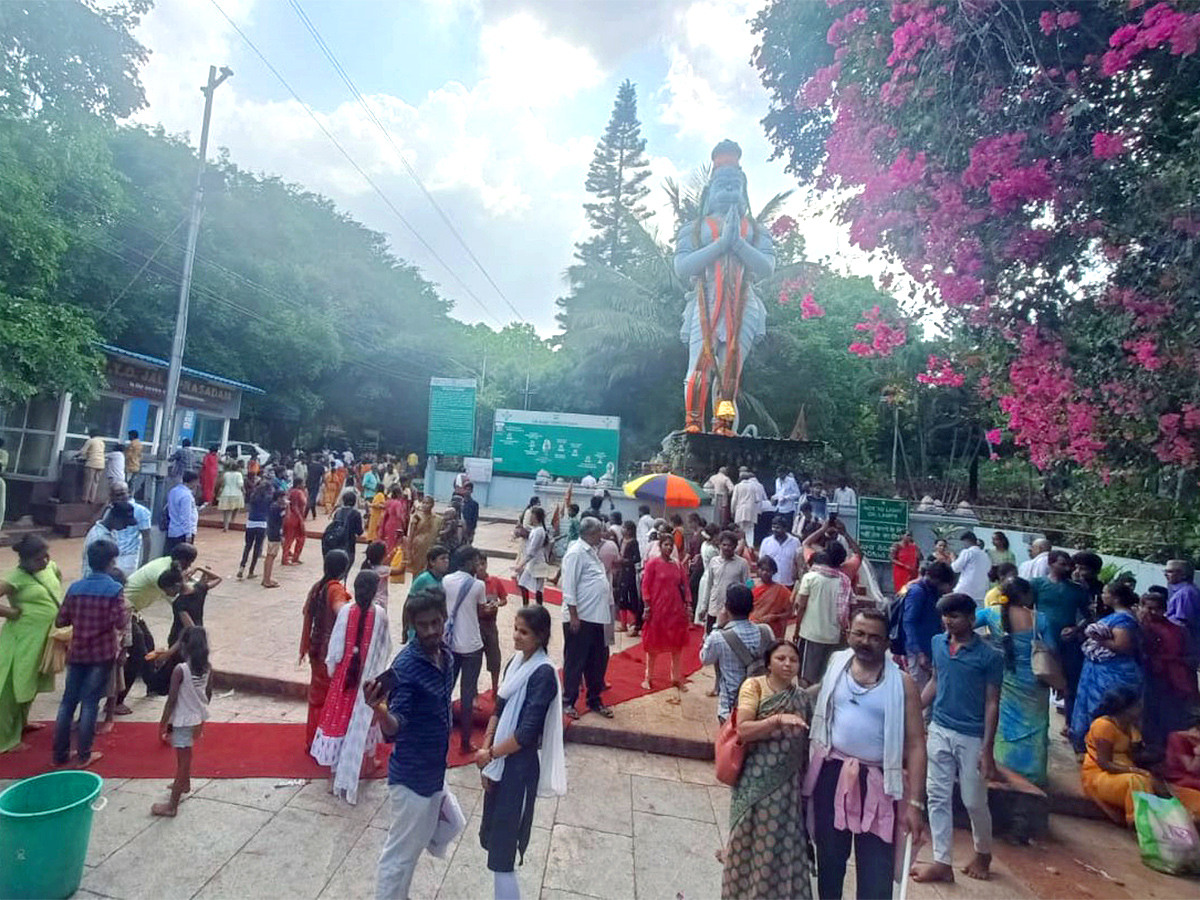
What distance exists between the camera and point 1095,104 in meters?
4.49

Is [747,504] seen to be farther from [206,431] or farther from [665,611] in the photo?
[206,431]

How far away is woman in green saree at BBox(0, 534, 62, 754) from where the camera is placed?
402 cm

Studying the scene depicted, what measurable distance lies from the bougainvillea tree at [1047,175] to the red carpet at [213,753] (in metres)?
5.07

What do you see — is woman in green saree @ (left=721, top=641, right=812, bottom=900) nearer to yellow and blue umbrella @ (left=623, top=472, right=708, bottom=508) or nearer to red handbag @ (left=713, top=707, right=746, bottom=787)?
red handbag @ (left=713, top=707, right=746, bottom=787)

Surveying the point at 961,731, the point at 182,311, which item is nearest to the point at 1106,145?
the point at 961,731

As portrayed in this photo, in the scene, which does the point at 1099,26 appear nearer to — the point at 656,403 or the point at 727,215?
the point at 727,215

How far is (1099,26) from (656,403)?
22.9 meters

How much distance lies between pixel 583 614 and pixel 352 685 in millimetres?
1820

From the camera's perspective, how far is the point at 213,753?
433cm

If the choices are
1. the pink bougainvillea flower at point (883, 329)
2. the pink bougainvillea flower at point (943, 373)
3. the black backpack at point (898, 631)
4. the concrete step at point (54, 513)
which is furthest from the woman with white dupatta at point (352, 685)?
the concrete step at point (54, 513)

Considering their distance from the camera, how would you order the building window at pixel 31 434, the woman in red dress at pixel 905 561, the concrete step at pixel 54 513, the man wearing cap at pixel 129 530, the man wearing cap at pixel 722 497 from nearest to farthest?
the man wearing cap at pixel 129 530 → the woman in red dress at pixel 905 561 → the concrete step at pixel 54 513 → the building window at pixel 31 434 → the man wearing cap at pixel 722 497

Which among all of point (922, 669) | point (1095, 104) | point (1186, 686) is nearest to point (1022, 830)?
point (922, 669)

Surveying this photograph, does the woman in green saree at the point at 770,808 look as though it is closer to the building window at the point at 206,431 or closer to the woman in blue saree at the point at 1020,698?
the woman in blue saree at the point at 1020,698

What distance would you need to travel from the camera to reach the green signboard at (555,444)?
21500 mm
